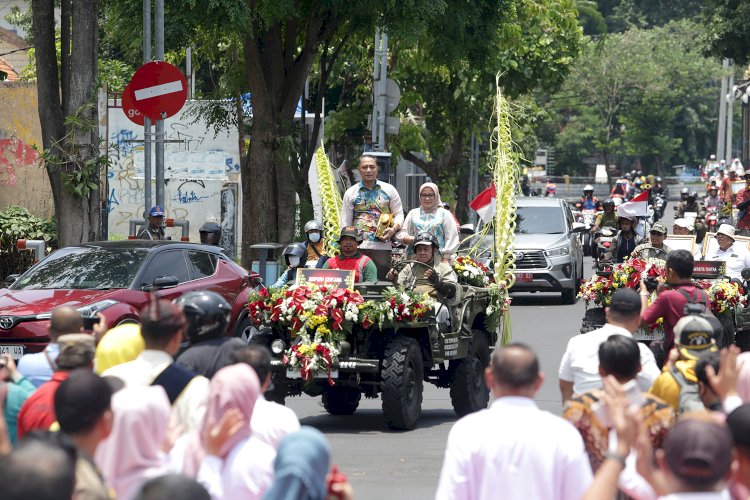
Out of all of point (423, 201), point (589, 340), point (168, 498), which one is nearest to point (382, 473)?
point (589, 340)

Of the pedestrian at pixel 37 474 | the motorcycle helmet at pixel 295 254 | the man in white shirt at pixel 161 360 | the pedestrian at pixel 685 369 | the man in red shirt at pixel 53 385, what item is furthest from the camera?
the motorcycle helmet at pixel 295 254

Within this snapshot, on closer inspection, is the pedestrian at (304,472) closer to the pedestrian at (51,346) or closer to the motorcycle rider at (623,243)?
the pedestrian at (51,346)

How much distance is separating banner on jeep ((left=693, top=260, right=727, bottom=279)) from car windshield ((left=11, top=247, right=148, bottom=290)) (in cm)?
600

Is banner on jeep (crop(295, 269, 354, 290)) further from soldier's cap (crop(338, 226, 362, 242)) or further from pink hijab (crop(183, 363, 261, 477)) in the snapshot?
pink hijab (crop(183, 363, 261, 477))

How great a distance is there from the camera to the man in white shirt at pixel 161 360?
6465 millimetres

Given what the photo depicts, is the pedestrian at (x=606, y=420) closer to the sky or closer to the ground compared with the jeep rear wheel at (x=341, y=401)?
closer to the sky

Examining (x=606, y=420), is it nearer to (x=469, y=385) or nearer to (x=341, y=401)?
(x=469, y=385)

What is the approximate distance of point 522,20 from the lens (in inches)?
1334

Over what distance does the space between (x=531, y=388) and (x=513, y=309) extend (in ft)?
64.8

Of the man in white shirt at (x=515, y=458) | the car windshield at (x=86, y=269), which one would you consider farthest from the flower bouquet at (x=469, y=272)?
the man in white shirt at (x=515, y=458)

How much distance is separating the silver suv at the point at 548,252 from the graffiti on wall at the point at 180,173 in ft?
23.4

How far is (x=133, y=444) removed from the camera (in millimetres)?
5582

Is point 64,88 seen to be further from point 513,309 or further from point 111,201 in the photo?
point 111,201

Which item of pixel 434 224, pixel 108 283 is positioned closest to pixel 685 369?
pixel 434 224
